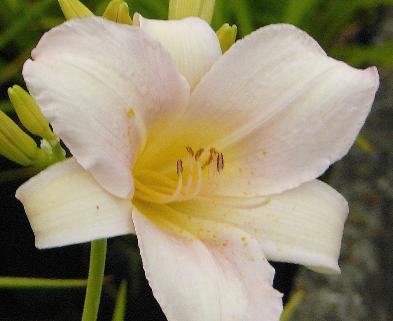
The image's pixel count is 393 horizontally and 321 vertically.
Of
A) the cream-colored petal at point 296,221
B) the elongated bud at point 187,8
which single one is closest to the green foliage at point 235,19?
the elongated bud at point 187,8

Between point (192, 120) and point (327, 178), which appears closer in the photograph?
point (192, 120)

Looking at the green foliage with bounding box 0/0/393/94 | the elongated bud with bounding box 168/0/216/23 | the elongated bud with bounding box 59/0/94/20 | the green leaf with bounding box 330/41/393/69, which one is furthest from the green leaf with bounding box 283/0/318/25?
the elongated bud with bounding box 59/0/94/20

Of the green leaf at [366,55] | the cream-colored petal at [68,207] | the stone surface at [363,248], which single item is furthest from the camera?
the green leaf at [366,55]

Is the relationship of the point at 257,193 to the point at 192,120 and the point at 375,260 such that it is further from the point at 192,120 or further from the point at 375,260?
the point at 375,260

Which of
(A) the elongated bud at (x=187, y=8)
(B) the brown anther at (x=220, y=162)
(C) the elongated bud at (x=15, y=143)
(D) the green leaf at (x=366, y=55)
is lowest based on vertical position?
(D) the green leaf at (x=366, y=55)

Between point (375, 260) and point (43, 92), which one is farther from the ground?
point (43, 92)

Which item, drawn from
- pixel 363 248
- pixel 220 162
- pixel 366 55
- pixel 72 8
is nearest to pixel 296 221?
pixel 220 162

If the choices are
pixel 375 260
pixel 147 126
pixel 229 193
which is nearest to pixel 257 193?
pixel 229 193

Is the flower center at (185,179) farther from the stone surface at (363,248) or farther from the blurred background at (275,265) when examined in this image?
the stone surface at (363,248)
